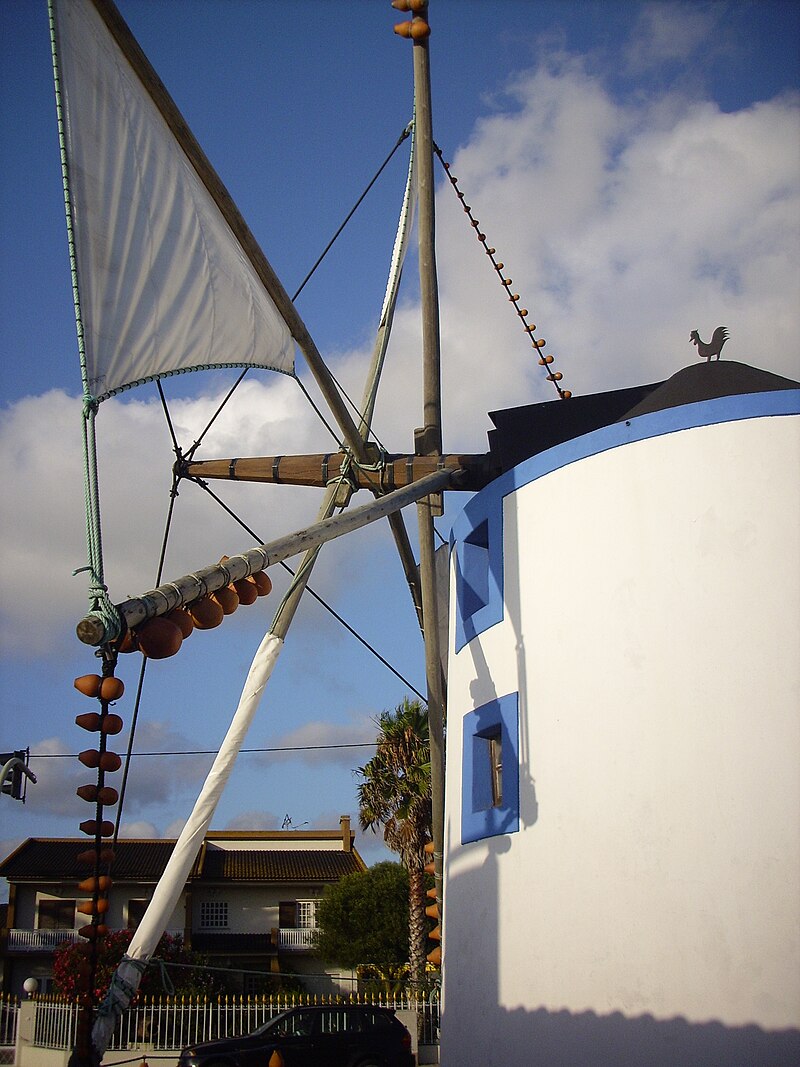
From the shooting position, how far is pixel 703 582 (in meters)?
9.77

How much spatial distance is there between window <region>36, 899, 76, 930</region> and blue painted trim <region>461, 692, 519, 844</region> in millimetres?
27469

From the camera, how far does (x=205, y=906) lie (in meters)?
36.6

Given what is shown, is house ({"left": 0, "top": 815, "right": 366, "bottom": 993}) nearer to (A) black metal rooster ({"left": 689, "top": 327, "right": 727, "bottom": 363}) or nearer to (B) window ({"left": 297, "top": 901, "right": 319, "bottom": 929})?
(B) window ({"left": 297, "top": 901, "right": 319, "bottom": 929})

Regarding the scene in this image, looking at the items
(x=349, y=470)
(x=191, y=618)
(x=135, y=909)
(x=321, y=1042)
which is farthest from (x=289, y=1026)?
(x=135, y=909)

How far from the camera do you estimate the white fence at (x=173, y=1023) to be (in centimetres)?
1820

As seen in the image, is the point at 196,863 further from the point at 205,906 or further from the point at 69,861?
the point at 69,861

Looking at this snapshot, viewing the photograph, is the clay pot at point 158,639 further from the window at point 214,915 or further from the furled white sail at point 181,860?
the window at point 214,915

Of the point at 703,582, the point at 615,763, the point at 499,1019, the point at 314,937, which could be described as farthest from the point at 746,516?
the point at 314,937

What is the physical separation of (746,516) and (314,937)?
28.4 m

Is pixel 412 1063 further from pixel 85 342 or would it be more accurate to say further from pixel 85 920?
pixel 85 920

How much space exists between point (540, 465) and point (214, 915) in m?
29.2

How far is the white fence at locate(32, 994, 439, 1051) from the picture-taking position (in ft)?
59.7

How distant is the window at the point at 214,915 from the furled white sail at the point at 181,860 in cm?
2690

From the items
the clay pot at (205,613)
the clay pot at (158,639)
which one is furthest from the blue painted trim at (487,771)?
the clay pot at (158,639)
